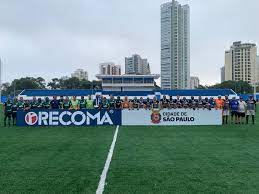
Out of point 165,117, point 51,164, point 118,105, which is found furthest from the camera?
point 118,105

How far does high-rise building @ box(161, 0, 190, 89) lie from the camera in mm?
105062

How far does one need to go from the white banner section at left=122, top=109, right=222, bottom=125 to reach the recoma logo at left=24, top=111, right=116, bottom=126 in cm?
119

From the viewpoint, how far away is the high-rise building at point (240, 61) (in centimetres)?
9801

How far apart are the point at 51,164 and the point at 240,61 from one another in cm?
9974

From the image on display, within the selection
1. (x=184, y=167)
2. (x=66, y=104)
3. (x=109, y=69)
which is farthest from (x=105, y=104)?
(x=109, y=69)

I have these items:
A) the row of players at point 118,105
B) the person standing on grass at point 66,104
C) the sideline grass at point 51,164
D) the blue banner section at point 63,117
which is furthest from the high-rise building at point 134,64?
the sideline grass at point 51,164

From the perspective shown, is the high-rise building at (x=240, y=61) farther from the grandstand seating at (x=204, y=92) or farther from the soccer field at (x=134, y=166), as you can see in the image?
the soccer field at (x=134, y=166)

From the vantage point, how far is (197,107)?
21.7 meters

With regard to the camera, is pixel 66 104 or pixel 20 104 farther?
pixel 66 104

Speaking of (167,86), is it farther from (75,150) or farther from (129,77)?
(75,150)

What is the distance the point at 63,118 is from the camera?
2016 cm

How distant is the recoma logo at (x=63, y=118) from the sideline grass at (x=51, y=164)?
669 centimetres

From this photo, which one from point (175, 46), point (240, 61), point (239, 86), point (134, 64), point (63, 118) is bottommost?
point (63, 118)

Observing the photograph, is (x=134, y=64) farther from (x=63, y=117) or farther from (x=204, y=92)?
(x=63, y=117)
